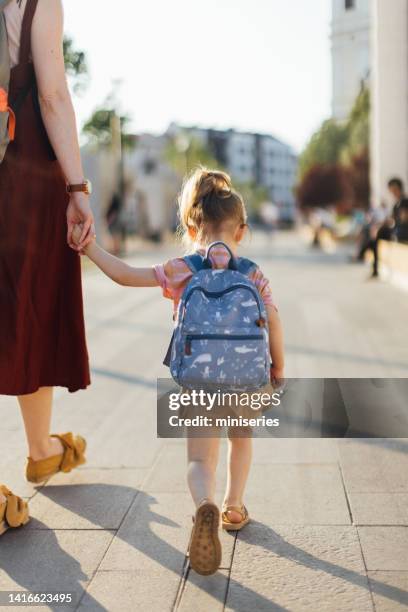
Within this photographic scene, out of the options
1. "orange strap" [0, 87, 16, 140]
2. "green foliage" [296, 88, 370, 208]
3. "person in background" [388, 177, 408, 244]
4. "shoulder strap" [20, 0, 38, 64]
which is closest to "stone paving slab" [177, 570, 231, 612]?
"orange strap" [0, 87, 16, 140]

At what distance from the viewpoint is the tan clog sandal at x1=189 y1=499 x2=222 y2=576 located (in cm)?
260

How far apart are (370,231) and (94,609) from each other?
67.9ft

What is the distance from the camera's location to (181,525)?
10.6 feet

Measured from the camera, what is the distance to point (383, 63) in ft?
81.0

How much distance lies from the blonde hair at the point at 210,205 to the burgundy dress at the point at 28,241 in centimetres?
59

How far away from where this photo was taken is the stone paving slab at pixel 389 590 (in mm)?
2494

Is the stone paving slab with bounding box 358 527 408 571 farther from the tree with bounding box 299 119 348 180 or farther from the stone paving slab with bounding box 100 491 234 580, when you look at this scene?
the tree with bounding box 299 119 348 180

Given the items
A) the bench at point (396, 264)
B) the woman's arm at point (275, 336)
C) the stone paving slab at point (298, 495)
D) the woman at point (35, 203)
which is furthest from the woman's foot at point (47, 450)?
the bench at point (396, 264)

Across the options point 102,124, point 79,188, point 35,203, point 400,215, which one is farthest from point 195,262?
point 102,124

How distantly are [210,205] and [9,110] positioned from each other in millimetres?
790

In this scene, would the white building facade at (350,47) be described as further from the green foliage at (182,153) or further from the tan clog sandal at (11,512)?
the green foliage at (182,153)

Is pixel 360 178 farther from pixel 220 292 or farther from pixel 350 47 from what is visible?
pixel 220 292

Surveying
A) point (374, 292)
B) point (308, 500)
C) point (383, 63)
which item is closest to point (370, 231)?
point (383, 63)

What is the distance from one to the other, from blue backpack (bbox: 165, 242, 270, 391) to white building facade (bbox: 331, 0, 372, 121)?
21.7m
